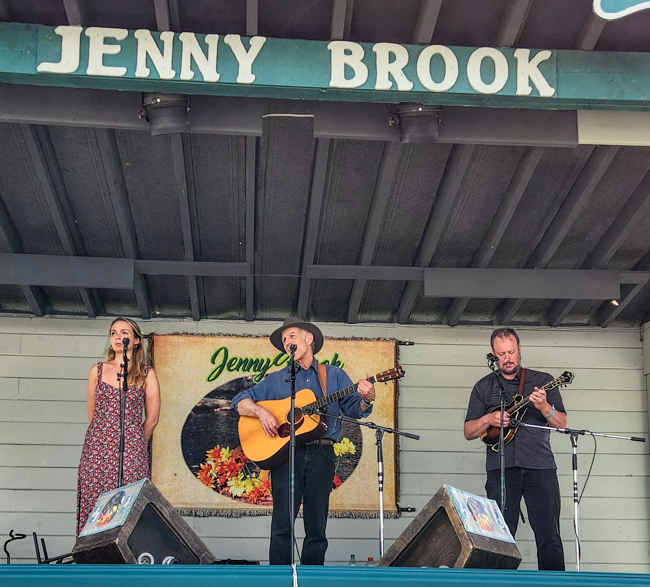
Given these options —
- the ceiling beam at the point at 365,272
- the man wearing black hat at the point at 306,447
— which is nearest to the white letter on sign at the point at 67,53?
the man wearing black hat at the point at 306,447

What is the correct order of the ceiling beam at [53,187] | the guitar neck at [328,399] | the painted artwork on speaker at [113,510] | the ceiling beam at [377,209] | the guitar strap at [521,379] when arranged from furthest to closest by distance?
1. the ceiling beam at [377,209]
2. the ceiling beam at [53,187]
3. the guitar strap at [521,379]
4. the guitar neck at [328,399]
5. the painted artwork on speaker at [113,510]

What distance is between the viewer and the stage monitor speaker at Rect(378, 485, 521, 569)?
3111 millimetres

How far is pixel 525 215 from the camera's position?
5.84 meters

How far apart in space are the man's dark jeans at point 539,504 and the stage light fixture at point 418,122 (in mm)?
1901

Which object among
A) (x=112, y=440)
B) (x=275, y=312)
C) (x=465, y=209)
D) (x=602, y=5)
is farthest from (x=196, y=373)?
(x=602, y=5)

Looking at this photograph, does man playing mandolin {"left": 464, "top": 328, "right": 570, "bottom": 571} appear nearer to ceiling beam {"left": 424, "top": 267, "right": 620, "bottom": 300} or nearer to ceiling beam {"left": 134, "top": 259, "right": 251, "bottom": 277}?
ceiling beam {"left": 424, "top": 267, "right": 620, "bottom": 300}

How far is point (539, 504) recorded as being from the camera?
4.59 m

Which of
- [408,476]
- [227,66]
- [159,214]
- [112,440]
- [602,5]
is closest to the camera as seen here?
[602,5]

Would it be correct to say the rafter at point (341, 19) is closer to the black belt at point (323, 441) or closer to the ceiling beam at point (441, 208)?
the ceiling beam at point (441, 208)

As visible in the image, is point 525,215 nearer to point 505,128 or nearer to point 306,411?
point 505,128

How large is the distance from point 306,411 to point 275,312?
7.17 feet

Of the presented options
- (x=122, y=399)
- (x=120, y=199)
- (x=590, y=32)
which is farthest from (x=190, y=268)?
(x=590, y=32)

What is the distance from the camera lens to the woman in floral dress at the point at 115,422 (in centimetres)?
461

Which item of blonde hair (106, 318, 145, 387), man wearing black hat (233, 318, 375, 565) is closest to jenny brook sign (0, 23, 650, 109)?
blonde hair (106, 318, 145, 387)
